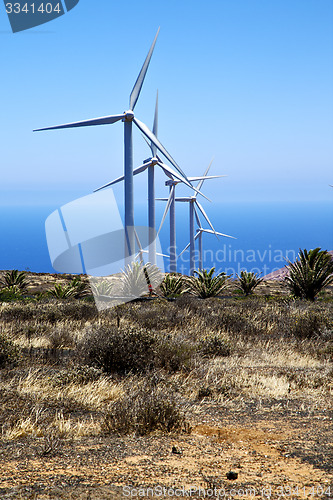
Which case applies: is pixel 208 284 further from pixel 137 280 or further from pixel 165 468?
pixel 165 468

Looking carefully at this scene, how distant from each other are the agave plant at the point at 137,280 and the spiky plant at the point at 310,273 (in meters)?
6.81

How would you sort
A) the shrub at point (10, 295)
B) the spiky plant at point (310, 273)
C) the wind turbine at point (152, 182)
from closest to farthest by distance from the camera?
1. the spiky plant at point (310, 273)
2. the shrub at point (10, 295)
3. the wind turbine at point (152, 182)

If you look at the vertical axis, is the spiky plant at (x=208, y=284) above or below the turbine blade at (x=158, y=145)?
below

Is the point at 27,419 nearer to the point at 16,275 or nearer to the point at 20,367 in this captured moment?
the point at 20,367

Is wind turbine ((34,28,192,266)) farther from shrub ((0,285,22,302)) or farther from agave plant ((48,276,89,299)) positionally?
shrub ((0,285,22,302))

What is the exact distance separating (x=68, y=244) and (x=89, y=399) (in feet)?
32.7

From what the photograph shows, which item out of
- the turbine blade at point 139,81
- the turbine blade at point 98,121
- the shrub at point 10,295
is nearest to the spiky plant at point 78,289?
the shrub at point 10,295

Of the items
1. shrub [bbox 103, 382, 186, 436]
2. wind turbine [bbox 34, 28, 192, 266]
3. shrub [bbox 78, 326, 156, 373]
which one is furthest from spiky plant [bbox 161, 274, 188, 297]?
shrub [bbox 103, 382, 186, 436]

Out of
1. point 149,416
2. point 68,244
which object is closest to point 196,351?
point 149,416

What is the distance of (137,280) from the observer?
22.8 metres

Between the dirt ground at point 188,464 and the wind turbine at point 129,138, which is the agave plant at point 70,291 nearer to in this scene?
the wind turbine at point 129,138

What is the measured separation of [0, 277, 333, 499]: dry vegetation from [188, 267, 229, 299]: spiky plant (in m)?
10.7

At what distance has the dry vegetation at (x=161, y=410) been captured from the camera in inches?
149

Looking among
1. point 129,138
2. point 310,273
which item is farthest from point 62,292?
point 310,273
